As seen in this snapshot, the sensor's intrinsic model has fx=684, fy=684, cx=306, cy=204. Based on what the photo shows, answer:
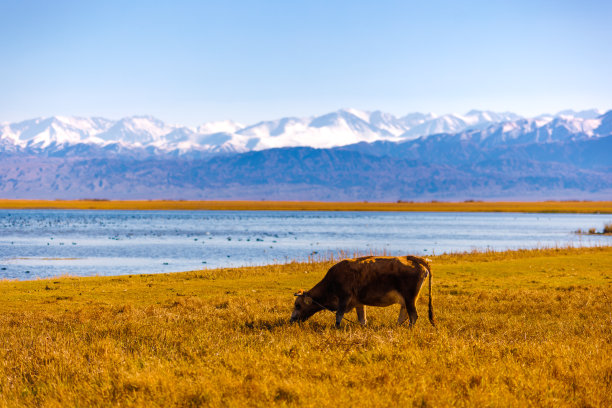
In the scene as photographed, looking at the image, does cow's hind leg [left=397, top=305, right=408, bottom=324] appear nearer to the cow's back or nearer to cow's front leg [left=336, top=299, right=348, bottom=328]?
the cow's back

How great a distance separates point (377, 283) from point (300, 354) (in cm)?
384

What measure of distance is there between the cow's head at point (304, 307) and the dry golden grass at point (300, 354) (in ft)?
0.92

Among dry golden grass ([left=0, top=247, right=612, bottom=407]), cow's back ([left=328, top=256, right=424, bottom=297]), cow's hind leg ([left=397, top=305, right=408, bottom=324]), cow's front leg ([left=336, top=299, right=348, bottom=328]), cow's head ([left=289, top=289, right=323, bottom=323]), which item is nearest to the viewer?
dry golden grass ([left=0, top=247, right=612, bottom=407])

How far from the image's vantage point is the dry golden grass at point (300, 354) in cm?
1023

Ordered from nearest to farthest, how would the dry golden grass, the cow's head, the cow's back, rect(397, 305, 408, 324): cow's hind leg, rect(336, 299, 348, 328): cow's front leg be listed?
1. the dry golden grass
2. the cow's back
3. rect(336, 299, 348, 328): cow's front leg
4. rect(397, 305, 408, 324): cow's hind leg
5. the cow's head

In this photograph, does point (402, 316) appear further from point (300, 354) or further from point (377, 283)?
point (300, 354)

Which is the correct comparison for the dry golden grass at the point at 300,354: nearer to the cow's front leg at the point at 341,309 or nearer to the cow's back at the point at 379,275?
the cow's front leg at the point at 341,309

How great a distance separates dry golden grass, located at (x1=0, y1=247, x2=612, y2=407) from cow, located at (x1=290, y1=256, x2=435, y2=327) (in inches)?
24.9

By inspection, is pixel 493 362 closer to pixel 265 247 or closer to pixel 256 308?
pixel 256 308

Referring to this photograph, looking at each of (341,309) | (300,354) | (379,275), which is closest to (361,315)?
(341,309)

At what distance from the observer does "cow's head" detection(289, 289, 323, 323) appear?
1662 cm

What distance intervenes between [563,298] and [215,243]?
51.4 metres

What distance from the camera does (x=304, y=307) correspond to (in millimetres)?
16719

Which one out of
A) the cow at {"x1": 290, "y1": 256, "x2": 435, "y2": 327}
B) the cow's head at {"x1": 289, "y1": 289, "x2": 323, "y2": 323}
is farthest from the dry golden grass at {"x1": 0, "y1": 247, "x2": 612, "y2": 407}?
the cow at {"x1": 290, "y1": 256, "x2": 435, "y2": 327}
